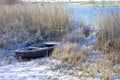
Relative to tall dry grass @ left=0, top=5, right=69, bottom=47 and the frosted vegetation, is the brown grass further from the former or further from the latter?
tall dry grass @ left=0, top=5, right=69, bottom=47

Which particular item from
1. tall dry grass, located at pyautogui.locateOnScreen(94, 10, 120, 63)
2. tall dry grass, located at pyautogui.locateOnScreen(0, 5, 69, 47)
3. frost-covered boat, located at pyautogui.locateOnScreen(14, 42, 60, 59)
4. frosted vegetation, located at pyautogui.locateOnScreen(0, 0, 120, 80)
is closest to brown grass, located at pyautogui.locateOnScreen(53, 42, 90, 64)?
frosted vegetation, located at pyautogui.locateOnScreen(0, 0, 120, 80)

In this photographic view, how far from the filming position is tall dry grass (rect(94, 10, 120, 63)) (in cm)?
820

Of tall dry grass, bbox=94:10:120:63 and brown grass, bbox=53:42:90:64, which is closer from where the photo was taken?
brown grass, bbox=53:42:90:64

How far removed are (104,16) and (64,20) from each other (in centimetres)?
303

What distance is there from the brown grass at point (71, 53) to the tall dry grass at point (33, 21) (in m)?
2.71

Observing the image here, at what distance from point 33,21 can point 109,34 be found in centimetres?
431

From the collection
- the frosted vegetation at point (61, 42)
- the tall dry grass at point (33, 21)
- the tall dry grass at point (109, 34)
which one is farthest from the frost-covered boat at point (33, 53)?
the tall dry grass at point (33, 21)

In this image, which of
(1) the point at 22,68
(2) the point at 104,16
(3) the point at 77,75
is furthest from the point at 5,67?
(2) the point at 104,16

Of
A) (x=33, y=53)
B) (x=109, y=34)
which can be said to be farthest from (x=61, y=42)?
(x=109, y=34)

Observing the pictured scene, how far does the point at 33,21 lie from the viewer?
478 inches

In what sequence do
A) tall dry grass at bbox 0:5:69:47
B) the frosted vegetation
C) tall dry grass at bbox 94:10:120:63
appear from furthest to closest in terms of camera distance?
tall dry grass at bbox 0:5:69:47, tall dry grass at bbox 94:10:120:63, the frosted vegetation

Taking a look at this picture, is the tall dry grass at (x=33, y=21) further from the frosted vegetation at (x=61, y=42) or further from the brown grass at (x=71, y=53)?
the brown grass at (x=71, y=53)

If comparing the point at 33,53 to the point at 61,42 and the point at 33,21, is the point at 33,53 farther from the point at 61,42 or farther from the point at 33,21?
the point at 33,21

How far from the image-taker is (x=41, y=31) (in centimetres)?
1183
